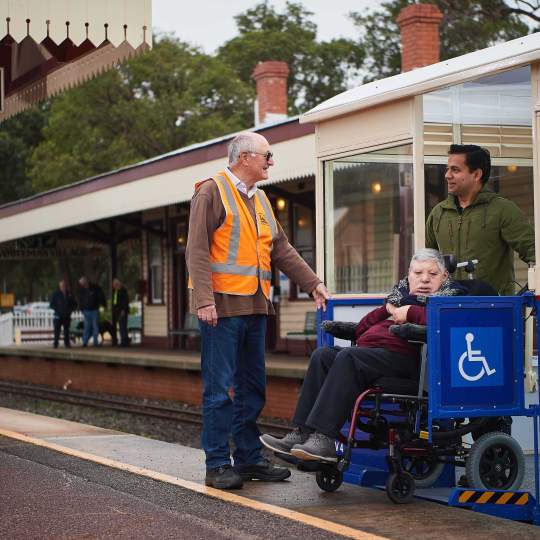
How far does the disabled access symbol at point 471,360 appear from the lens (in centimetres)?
598

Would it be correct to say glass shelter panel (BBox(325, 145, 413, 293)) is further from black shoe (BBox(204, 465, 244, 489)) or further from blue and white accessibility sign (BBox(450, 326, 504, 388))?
black shoe (BBox(204, 465, 244, 489))

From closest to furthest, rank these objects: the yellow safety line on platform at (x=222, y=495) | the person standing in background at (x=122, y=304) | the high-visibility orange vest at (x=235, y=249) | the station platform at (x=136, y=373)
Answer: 1. the yellow safety line on platform at (x=222, y=495)
2. the high-visibility orange vest at (x=235, y=249)
3. the station platform at (x=136, y=373)
4. the person standing in background at (x=122, y=304)

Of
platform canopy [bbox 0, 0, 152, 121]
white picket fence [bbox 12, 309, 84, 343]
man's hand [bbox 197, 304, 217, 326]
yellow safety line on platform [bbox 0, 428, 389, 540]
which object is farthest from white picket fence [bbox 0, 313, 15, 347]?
man's hand [bbox 197, 304, 217, 326]

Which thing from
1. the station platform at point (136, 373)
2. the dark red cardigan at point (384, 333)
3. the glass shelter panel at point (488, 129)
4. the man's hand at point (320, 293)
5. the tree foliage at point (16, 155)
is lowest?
the station platform at point (136, 373)

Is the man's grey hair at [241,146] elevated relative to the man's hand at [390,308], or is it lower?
elevated

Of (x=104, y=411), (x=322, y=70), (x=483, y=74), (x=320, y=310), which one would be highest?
(x=322, y=70)

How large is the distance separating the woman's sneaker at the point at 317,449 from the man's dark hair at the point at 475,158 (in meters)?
1.87

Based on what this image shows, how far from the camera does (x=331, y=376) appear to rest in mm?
6062

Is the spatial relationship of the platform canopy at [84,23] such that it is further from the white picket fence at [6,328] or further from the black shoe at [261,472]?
the white picket fence at [6,328]

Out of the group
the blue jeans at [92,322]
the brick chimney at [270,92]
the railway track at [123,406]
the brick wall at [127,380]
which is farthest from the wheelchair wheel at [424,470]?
the blue jeans at [92,322]

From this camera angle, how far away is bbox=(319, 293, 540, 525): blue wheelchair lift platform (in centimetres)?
591

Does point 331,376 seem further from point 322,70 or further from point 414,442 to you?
point 322,70

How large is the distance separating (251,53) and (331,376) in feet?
172

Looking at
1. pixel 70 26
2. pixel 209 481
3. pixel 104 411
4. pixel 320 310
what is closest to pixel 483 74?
pixel 320 310
